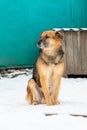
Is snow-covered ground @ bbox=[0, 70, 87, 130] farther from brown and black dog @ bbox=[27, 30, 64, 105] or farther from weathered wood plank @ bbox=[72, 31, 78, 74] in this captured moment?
weathered wood plank @ bbox=[72, 31, 78, 74]

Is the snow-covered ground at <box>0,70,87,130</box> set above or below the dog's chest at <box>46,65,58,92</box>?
below

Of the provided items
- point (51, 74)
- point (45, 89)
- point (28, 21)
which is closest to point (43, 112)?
point (45, 89)

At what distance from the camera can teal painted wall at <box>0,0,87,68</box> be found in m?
10.5

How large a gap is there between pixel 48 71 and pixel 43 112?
0.71 metres

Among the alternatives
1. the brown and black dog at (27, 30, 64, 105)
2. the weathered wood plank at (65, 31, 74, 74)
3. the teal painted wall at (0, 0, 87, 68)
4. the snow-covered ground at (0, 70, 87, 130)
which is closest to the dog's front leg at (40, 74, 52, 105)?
the brown and black dog at (27, 30, 64, 105)

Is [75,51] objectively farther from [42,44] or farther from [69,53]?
[42,44]

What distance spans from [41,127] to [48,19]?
5717mm

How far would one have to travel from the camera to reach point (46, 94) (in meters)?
6.54

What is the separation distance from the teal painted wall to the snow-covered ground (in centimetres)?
225

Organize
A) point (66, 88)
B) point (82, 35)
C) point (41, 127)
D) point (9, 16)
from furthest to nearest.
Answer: point (9, 16) → point (82, 35) → point (66, 88) → point (41, 127)

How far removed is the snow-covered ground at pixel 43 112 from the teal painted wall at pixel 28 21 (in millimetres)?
2246

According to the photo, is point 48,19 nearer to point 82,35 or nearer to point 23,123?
point 82,35

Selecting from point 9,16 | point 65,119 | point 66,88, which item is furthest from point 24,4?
point 65,119

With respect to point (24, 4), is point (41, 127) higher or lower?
lower
